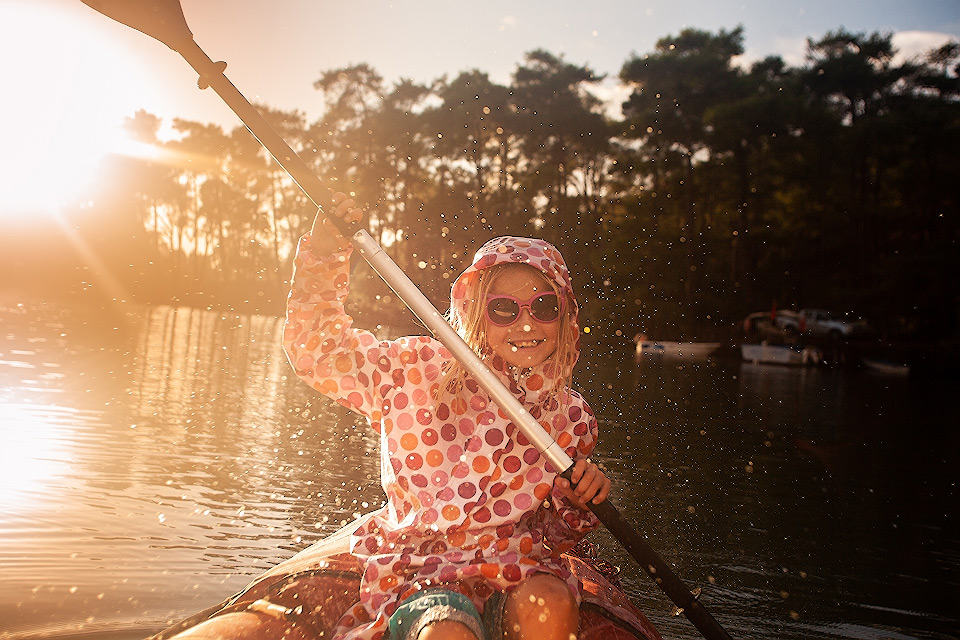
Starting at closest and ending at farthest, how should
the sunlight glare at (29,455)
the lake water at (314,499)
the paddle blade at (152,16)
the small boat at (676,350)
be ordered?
A: the paddle blade at (152,16) < the lake water at (314,499) < the sunlight glare at (29,455) < the small boat at (676,350)

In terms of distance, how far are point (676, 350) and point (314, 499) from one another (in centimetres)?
2208

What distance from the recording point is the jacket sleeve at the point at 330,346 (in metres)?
2.34

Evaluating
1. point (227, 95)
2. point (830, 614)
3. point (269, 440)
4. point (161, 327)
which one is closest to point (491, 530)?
point (227, 95)

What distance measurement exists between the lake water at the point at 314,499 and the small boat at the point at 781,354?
47.9 feet

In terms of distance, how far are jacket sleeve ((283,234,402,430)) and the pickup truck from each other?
1165 inches

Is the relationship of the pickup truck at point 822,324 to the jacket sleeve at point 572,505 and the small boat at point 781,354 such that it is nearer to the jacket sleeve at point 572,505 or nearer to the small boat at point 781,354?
the small boat at point 781,354

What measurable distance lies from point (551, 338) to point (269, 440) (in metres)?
5.18

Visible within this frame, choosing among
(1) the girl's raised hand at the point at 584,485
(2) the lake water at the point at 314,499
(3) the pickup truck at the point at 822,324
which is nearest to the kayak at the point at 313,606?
(1) the girl's raised hand at the point at 584,485

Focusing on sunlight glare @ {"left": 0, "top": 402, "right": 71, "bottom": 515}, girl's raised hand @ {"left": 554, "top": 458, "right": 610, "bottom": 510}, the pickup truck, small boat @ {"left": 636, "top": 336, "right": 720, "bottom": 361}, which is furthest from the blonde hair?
the pickup truck

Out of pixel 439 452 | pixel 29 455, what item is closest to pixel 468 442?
pixel 439 452

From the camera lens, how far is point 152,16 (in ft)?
7.59

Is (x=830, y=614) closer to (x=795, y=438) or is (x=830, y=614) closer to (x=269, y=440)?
(x=269, y=440)

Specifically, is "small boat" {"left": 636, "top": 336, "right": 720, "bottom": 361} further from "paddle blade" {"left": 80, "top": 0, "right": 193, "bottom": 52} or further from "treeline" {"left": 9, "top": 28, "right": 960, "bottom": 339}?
"paddle blade" {"left": 80, "top": 0, "right": 193, "bottom": 52}

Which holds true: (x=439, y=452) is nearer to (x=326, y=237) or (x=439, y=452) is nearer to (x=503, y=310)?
(x=503, y=310)
